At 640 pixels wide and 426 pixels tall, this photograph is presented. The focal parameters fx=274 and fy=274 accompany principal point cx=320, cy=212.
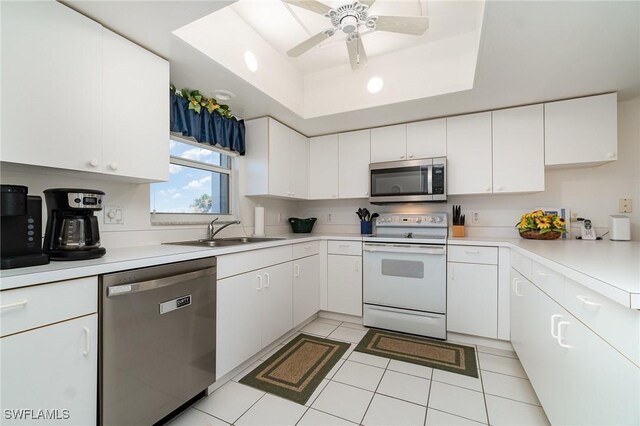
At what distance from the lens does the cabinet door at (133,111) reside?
1509 mm

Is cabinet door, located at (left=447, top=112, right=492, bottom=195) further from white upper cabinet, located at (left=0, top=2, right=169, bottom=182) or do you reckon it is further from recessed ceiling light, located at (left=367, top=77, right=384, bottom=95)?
white upper cabinet, located at (left=0, top=2, right=169, bottom=182)

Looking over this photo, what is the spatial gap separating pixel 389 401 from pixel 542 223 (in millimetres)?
1984

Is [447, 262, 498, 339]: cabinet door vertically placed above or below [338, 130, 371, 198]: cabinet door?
below

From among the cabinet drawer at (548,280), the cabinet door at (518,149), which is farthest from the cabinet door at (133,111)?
the cabinet door at (518,149)

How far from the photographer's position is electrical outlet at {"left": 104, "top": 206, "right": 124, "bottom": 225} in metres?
1.75

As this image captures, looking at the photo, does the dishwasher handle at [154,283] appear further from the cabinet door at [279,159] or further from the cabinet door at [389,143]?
the cabinet door at [389,143]

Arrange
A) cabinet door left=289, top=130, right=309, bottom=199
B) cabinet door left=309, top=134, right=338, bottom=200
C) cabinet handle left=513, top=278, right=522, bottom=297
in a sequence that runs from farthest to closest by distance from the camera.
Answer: cabinet door left=309, top=134, right=338, bottom=200 → cabinet door left=289, top=130, right=309, bottom=199 → cabinet handle left=513, top=278, right=522, bottom=297

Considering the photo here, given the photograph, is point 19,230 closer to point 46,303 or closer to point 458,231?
point 46,303

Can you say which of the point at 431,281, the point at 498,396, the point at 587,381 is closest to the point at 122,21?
the point at 587,381

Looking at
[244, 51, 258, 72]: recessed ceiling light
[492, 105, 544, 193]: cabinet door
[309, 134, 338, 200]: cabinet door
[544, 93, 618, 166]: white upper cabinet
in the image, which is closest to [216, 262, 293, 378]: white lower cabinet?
[309, 134, 338, 200]: cabinet door

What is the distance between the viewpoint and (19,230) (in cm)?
109

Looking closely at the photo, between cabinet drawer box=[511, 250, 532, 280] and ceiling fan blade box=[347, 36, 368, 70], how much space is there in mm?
1749

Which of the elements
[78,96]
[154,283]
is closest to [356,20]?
[78,96]

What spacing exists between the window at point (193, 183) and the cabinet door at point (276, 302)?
0.85 m
